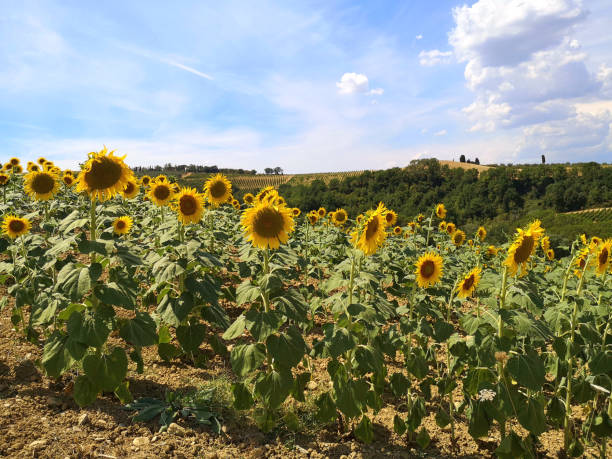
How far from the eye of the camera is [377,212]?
12.2ft

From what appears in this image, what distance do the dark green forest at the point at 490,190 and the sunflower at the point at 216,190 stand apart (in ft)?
181

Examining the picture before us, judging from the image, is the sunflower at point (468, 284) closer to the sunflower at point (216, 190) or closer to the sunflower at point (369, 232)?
the sunflower at point (369, 232)

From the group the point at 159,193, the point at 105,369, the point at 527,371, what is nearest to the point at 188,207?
the point at 159,193

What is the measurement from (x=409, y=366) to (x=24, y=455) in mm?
3567

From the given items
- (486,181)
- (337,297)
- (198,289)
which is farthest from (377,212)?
(486,181)

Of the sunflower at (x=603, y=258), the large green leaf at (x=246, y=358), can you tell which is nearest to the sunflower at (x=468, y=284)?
the sunflower at (x=603, y=258)

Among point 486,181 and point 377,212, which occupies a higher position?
point 486,181

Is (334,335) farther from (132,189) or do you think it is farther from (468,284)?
(132,189)

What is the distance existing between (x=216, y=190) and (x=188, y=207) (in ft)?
4.02

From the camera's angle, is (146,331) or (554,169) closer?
(146,331)

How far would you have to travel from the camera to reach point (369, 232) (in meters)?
3.72

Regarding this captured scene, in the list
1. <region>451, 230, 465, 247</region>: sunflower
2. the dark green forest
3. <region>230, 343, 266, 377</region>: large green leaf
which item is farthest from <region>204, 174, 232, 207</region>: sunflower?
the dark green forest

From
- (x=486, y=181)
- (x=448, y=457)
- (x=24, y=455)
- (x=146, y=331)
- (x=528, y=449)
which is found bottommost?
(x=448, y=457)

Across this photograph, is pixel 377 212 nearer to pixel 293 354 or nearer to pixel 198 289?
pixel 293 354
